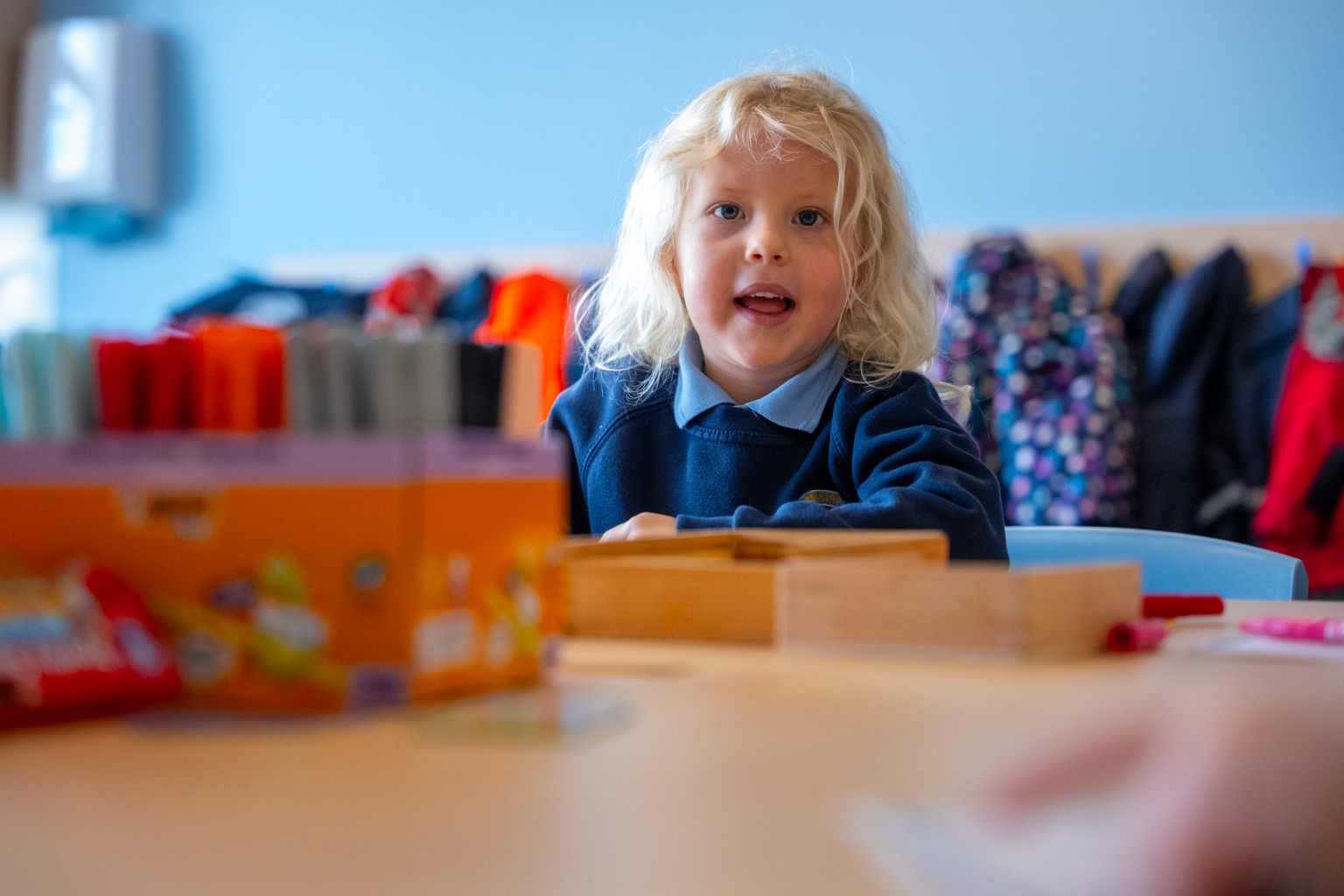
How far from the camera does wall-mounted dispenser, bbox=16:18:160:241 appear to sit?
3.58 metres

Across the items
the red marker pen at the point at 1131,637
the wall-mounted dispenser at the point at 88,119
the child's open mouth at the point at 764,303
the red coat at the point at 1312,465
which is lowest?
the red coat at the point at 1312,465

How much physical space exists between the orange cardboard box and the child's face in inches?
38.2

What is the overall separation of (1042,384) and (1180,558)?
1.43 metres

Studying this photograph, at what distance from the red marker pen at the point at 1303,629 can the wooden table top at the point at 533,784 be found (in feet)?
0.65

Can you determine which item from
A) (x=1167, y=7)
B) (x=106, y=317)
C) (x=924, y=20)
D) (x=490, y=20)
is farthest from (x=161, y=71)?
(x=1167, y=7)

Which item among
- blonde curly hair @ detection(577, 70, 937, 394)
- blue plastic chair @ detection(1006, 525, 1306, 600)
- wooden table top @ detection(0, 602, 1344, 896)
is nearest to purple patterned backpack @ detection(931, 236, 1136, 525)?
blonde curly hair @ detection(577, 70, 937, 394)

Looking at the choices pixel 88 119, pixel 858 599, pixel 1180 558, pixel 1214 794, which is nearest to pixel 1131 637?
pixel 858 599

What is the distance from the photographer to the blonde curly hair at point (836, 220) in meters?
1.46

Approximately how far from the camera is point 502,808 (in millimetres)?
331

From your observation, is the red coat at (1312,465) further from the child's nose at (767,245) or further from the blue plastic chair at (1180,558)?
the child's nose at (767,245)

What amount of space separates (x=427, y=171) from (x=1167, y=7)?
1845mm

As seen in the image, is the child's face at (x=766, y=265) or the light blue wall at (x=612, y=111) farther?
the light blue wall at (x=612, y=111)

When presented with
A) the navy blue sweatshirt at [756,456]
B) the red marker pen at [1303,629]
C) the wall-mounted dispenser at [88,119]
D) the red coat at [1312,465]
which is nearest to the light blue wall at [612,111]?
the wall-mounted dispenser at [88,119]

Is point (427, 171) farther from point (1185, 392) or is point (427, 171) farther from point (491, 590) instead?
point (491, 590)
